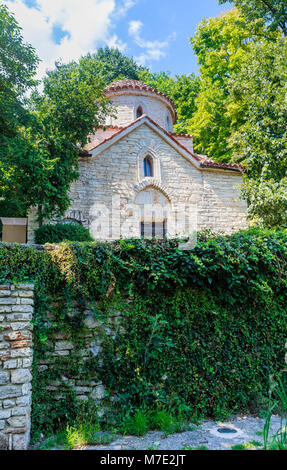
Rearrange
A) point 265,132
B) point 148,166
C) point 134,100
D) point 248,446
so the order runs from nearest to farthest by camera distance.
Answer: point 248,446 < point 265,132 < point 148,166 < point 134,100

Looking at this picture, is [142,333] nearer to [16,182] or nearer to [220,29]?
[16,182]

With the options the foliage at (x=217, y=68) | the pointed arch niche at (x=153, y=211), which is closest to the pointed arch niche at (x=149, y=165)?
the pointed arch niche at (x=153, y=211)

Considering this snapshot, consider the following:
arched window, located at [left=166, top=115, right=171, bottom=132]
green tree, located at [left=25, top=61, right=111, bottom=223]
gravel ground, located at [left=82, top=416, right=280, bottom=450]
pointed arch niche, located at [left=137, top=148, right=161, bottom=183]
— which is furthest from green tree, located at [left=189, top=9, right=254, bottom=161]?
gravel ground, located at [left=82, top=416, right=280, bottom=450]

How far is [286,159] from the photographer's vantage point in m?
12.3

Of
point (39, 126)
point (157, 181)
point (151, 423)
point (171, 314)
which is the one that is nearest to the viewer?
point (151, 423)

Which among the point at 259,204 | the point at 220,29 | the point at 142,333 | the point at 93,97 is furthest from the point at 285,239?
the point at 220,29

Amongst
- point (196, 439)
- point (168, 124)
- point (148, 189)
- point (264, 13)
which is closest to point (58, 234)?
point (148, 189)

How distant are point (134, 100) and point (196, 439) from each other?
1520cm

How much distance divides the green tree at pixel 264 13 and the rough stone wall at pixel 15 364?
59.2 feet

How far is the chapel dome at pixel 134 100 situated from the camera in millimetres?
15704

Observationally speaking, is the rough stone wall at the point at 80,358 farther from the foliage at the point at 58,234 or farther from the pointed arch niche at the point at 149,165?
the pointed arch niche at the point at 149,165

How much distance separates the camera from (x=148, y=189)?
42.5ft

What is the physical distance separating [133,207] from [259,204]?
5.02m

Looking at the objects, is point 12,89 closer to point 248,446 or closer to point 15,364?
point 15,364
